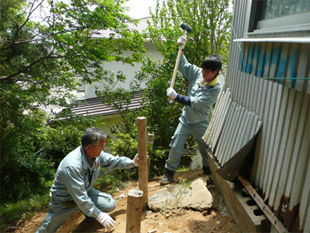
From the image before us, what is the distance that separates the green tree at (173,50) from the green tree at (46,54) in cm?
95

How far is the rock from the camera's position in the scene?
3.66m

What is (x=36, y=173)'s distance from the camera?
28.5 ft

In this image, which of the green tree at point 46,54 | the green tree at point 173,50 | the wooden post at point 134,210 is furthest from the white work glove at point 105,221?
the green tree at point 46,54

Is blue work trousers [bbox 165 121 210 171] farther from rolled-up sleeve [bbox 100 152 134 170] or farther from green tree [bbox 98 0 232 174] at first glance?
green tree [bbox 98 0 232 174]

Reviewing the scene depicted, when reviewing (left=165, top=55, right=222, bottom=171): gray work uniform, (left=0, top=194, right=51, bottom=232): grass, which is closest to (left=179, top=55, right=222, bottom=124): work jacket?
(left=165, top=55, right=222, bottom=171): gray work uniform

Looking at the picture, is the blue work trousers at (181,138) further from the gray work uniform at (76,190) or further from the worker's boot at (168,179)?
the gray work uniform at (76,190)

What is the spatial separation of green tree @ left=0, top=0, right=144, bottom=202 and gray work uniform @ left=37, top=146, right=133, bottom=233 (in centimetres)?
321

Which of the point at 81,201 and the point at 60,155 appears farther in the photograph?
the point at 60,155

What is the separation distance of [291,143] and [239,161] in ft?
2.96

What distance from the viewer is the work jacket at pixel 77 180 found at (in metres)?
3.41

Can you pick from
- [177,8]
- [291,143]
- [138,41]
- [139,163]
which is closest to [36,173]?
[138,41]

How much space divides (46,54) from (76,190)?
5.00 metres

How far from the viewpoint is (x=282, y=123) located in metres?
2.21

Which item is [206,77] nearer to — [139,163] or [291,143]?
[139,163]
